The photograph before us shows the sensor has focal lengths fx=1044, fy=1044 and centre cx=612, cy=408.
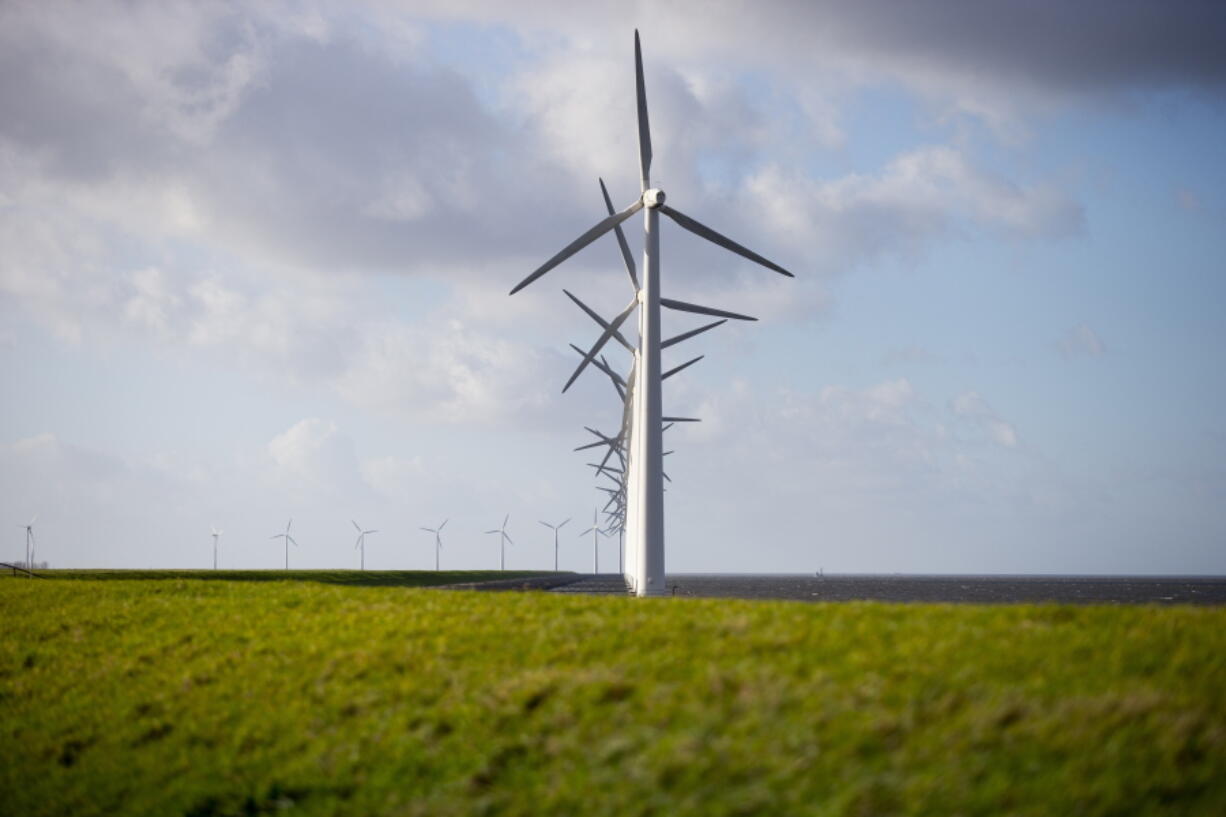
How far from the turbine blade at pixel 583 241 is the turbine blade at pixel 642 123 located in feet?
4.72

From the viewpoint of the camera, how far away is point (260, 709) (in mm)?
18078

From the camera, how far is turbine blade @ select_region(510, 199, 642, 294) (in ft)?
147

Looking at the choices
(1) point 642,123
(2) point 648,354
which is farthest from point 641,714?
(1) point 642,123

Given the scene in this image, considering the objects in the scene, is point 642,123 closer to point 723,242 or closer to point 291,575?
point 723,242

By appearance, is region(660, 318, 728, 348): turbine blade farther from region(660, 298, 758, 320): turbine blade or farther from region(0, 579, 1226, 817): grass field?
region(0, 579, 1226, 817): grass field

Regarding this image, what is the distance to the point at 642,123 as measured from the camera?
48500 millimetres

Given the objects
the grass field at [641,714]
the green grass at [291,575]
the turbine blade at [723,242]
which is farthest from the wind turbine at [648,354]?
the green grass at [291,575]

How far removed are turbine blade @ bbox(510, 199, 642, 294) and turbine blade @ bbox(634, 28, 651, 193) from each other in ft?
4.72

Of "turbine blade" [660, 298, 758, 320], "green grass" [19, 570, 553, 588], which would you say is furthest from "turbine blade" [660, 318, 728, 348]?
"green grass" [19, 570, 553, 588]

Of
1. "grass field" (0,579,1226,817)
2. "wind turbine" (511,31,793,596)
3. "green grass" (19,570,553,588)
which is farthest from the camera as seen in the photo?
"green grass" (19,570,553,588)

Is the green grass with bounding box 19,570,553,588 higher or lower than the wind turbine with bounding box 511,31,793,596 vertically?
lower

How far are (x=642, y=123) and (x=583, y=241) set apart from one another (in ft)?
21.2

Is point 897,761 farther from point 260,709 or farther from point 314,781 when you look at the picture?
point 260,709

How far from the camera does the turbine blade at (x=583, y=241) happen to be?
147 feet
